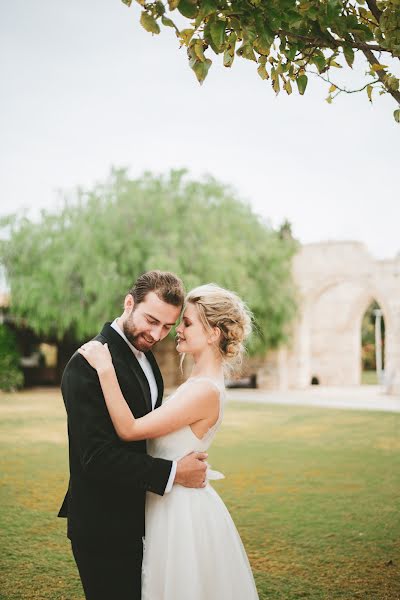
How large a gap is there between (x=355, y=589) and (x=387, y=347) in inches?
702

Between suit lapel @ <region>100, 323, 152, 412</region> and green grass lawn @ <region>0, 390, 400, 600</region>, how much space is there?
2216mm

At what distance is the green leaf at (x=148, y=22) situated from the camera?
280cm

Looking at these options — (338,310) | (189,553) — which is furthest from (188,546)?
(338,310)

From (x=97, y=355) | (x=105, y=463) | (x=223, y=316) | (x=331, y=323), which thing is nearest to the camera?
(x=105, y=463)

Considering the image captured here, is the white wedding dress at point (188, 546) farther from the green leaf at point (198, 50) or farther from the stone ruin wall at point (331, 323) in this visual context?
the stone ruin wall at point (331, 323)

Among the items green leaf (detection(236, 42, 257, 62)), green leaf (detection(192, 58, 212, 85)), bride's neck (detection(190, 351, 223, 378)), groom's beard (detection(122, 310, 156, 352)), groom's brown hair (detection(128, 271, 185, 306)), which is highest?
green leaf (detection(236, 42, 257, 62))

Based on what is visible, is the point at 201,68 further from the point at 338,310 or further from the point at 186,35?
the point at 338,310

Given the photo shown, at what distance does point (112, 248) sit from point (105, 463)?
53.2 ft

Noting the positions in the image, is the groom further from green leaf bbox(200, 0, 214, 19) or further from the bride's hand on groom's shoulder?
green leaf bbox(200, 0, 214, 19)

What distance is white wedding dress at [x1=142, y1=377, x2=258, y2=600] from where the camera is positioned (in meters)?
2.48

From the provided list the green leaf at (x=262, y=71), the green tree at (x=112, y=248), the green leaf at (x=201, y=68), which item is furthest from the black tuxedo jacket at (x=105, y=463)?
the green tree at (x=112, y=248)

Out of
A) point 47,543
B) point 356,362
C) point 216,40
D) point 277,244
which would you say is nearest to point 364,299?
point 356,362

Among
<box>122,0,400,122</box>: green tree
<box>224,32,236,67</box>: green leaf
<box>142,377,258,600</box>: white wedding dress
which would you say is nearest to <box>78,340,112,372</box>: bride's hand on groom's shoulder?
<box>142,377,258,600</box>: white wedding dress

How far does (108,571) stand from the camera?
2465 mm
